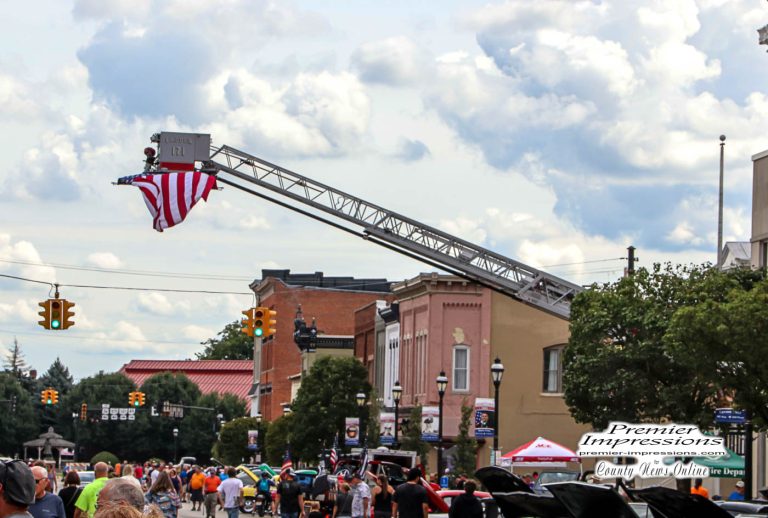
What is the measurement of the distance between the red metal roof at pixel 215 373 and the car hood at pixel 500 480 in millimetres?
135779

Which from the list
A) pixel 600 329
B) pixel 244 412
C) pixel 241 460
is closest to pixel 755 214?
pixel 600 329

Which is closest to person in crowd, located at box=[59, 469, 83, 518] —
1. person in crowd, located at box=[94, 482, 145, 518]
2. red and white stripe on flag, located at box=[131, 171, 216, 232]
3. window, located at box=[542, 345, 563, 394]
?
person in crowd, located at box=[94, 482, 145, 518]

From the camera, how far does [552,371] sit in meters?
64.3

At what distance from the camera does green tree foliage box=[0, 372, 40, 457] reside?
5669 inches

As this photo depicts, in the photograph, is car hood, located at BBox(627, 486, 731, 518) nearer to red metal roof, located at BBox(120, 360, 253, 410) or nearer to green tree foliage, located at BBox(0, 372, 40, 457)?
green tree foliage, located at BBox(0, 372, 40, 457)

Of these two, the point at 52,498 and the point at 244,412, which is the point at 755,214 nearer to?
the point at 52,498

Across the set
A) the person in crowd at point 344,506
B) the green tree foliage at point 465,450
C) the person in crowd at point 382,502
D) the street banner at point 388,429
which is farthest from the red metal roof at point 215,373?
the person in crowd at point 382,502

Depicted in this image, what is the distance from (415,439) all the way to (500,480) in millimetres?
45383

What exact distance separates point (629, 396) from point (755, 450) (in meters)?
5.43

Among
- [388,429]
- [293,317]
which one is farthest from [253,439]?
[388,429]

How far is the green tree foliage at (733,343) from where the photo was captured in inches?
1321

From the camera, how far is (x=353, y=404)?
7188 cm

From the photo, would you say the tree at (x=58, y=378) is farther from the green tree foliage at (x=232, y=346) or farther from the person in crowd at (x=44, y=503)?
the person in crowd at (x=44, y=503)

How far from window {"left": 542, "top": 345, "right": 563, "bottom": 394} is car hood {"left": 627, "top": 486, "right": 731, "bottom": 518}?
2040 inches
